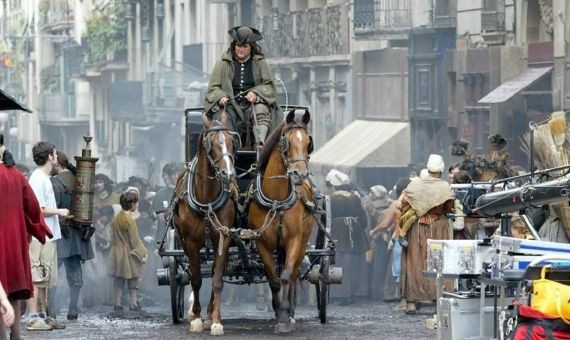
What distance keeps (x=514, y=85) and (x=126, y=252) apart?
1230cm

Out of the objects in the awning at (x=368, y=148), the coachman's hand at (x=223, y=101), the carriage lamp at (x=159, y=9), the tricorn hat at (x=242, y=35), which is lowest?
the awning at (x=368, y=148)

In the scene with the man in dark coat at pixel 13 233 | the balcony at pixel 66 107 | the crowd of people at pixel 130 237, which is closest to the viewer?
the man in dark coat at pixel 13 233

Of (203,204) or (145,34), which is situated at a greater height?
(145,34)

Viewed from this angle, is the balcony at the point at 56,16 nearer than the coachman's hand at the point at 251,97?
No

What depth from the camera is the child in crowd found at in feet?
68.5

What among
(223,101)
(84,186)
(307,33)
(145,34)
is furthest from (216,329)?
(145,34)

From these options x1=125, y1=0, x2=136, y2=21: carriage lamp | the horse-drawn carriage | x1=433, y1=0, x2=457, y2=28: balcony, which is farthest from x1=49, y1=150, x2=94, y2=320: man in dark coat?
x1=125, y1=0, x2=136, y2=21: carriage lamp

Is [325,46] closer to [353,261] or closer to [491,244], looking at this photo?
[353,261]

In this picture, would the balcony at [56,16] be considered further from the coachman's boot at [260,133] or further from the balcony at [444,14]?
the coachman's boot at [260,133]

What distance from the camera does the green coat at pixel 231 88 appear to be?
17.3 metres

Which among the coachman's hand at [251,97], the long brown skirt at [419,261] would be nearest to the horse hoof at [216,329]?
the coachman's hand at [251,97]

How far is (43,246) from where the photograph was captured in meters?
17.6

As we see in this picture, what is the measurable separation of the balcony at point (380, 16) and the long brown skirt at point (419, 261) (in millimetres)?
19857

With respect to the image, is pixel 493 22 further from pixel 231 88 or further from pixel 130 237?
pixel 231 88
